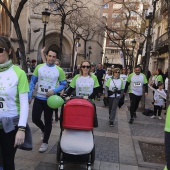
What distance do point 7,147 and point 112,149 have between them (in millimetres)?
3293

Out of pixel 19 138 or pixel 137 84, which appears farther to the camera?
pixel 137 84

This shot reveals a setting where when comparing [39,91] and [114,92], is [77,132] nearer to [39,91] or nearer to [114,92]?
[39,91]

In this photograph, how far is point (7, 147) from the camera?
2.91 metres

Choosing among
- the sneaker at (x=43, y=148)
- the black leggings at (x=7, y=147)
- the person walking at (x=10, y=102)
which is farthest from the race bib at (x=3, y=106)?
the sneaker at (x=43, y=148)

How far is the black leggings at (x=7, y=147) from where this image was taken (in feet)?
9.47

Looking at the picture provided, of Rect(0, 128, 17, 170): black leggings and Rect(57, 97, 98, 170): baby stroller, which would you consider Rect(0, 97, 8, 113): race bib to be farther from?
Rect(57, 97, 98, 170): baby stroller

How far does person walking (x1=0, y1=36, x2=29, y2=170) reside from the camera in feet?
9.18

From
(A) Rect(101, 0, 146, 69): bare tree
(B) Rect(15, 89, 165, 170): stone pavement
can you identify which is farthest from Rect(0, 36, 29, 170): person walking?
(A) Rect(101, 0, 146, 69): bare tree

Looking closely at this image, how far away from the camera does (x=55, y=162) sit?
474cm

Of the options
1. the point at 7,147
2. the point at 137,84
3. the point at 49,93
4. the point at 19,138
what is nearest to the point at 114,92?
the point at 137,84

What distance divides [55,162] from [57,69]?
1.73 m

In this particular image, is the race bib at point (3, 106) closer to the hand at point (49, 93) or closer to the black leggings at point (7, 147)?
the black leggings at point (7, 147)

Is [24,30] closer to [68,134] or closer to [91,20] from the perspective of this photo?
[91,20]

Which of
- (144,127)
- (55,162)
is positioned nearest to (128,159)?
(55,162)
